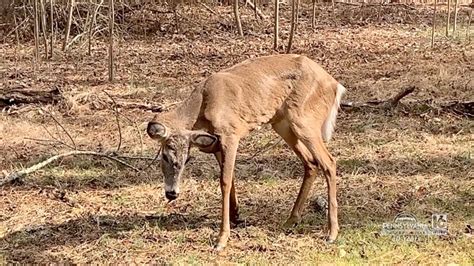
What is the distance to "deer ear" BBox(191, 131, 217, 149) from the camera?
15.5 feet

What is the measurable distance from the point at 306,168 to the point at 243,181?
1.09 meters

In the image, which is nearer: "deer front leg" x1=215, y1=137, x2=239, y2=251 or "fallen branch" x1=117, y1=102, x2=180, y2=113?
"deer front leg" x1=215, y1=137, x2=239, y2=251

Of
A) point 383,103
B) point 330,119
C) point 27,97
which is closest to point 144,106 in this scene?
point 27,97

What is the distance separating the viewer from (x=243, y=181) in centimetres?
632

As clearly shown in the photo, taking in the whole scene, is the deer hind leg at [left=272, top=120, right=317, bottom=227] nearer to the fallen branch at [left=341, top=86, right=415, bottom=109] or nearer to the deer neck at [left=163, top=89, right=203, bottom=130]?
the deer neck at [left=163, top=89, right=203, bottom=130]

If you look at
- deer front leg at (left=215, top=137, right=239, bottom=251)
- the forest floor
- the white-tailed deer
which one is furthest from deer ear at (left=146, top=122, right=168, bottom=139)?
the forest floor

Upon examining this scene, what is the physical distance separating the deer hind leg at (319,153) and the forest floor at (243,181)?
204 mm

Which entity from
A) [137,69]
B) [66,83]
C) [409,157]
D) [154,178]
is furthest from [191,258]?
[137,69]

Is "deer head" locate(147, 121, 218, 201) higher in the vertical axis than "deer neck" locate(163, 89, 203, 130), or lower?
lower

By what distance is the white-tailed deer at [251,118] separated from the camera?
4.75m

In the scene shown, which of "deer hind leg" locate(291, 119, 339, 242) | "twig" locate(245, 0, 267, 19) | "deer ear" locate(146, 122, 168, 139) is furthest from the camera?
"twig" locate(245, 0, 267, 19)

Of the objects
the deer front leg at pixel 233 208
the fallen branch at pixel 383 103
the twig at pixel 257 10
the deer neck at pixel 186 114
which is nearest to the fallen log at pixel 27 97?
the fallen branch at pixel 383 103

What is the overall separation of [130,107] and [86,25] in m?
5.64

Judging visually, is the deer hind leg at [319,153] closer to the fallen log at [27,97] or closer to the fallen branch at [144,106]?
Answer: the fallen branch at [144,106]
